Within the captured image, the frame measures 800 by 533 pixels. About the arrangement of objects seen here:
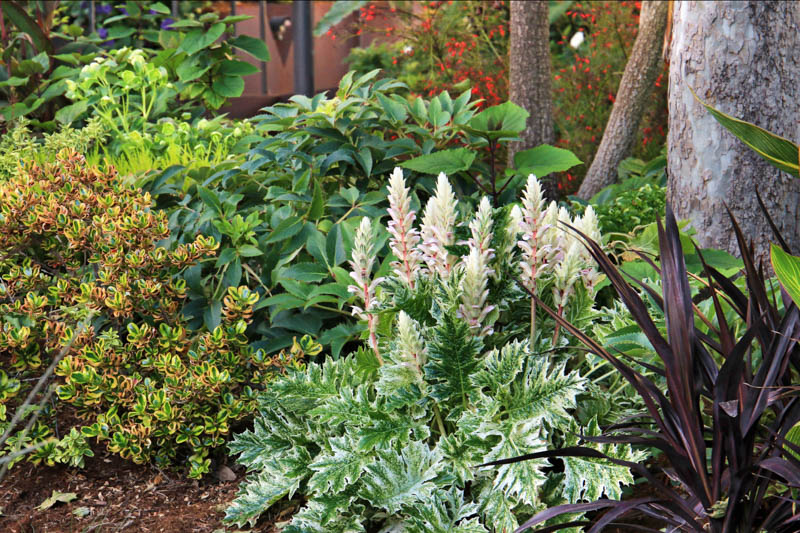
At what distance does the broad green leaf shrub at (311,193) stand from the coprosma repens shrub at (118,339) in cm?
21

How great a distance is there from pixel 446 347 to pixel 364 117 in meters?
1.64

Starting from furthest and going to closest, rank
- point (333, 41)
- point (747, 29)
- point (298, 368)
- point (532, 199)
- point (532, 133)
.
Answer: point (333, 41), point (532, 133), point (747, 29), point (298, 368), point (532, 199)

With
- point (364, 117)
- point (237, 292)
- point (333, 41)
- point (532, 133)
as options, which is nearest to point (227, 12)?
point (333, 41)

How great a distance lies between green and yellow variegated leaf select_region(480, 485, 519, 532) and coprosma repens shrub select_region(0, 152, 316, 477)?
886mm

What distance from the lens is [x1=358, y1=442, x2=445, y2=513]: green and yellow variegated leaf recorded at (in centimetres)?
199

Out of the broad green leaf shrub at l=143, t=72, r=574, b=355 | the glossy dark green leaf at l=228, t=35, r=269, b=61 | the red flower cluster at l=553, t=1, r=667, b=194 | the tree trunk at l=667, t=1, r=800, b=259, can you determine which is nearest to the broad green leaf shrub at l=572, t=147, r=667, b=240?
the tree trunk at l=667, t=1, r=800, b=259

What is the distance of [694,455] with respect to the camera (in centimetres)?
168

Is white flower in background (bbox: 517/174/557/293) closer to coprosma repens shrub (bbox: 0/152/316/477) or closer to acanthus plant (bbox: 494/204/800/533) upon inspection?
acanthus plant (bbox: 494/204/800/533)

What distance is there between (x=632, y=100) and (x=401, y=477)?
432 centimetres

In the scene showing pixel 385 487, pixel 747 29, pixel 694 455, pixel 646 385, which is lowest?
pixel 385 487

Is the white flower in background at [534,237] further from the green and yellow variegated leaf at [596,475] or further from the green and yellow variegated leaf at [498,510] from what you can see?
the green and yellow variegated leaf at [498,510]

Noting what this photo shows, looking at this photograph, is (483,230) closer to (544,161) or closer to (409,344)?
(409,344)

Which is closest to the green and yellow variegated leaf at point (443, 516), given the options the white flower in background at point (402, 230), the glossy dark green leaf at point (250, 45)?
the white flower in background at point (402, 230)

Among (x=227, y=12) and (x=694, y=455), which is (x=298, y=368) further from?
(x=227, y=12)
